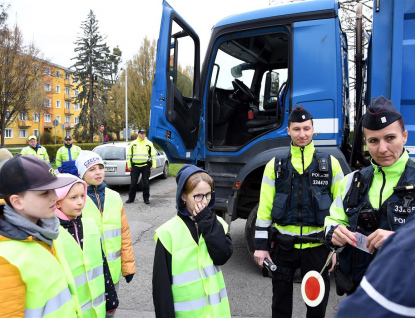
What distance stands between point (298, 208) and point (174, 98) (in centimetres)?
215

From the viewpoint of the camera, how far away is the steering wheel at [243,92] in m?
4.22

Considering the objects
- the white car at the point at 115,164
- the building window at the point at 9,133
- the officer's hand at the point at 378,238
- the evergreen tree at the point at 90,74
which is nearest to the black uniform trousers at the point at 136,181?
the white car at the point at 115,164

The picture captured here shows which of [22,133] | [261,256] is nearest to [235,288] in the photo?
[261,256]

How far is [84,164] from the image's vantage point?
2.52 meters

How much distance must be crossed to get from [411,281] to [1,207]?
154cm

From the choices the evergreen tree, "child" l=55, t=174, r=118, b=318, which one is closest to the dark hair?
"child" l=55, t=174, r=118, b=318

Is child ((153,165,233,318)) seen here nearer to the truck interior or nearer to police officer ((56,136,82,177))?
the truck interior

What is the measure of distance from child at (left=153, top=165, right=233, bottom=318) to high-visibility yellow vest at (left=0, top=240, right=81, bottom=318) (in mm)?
474

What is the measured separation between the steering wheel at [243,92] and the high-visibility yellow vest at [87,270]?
9.27ft

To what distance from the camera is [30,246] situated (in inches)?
54.2

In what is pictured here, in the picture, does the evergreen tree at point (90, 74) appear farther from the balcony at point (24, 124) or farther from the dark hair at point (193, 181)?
the dark hair at point (193, 181)

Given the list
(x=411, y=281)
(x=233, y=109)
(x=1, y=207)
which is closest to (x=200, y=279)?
(x=1, y=207)

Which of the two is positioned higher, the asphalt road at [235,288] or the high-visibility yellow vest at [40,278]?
the high-visibility yellow vest at [40,278]

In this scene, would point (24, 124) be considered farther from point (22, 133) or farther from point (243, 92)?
point (243, 92)
